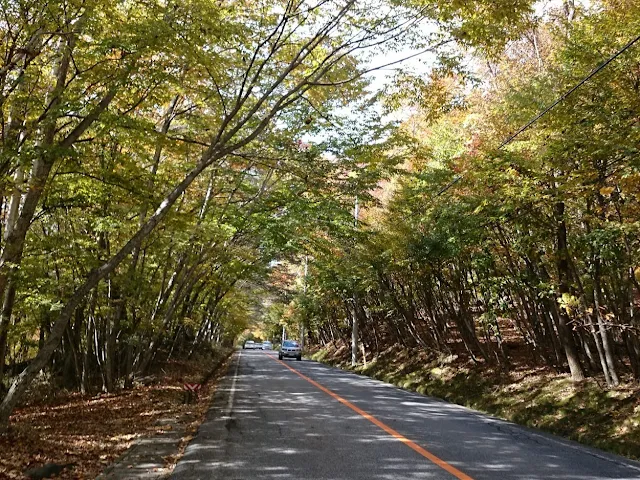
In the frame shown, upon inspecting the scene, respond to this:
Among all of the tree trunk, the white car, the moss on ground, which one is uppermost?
the tree trunk

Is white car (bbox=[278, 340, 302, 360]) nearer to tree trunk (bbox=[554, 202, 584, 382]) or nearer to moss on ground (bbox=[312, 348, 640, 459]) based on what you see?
moss on ground (bbox=[312, 348, 640, 459])

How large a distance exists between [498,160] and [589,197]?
6.04 feet

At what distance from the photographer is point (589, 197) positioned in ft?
29.5

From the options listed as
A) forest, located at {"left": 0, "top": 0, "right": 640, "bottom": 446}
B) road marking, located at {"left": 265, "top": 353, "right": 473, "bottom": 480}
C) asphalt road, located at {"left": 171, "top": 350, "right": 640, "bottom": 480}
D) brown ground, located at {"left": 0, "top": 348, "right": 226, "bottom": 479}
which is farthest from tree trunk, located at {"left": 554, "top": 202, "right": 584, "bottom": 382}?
brown ground, located at {"left": 0, "top": 348, "right": 226, "bottom": 479}

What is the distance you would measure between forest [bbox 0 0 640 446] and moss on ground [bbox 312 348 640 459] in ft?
2.07

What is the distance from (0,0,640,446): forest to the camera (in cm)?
646

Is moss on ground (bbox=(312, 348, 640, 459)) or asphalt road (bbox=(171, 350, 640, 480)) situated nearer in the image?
asphalt road (bbox=(171, 350, 640, 480))

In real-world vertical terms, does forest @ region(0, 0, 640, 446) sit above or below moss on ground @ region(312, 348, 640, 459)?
above

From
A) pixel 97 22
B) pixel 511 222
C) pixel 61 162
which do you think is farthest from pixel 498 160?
pixel 61 162

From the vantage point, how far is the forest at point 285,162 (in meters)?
6.46

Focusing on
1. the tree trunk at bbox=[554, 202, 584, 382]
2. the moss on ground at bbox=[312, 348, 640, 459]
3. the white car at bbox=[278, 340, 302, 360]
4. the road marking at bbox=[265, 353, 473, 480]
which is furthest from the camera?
the white car at bbox=[278, 340, 302, 360]

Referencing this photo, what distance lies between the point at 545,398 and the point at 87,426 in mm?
9038

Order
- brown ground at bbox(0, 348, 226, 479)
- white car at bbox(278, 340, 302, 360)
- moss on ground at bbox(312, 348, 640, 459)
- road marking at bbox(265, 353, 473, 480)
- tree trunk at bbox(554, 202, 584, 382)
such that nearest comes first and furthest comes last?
road marking at bbox(265, 353, 473, 480), brown ground at bbox(0, 348, 226, 479), moss on ground at bbox(312, 348, 640, 459), tree trunk at bbox(554, 202, 584, 382), white car at bbox(278, 340, 302, 360)

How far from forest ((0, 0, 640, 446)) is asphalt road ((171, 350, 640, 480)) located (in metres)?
2.56
